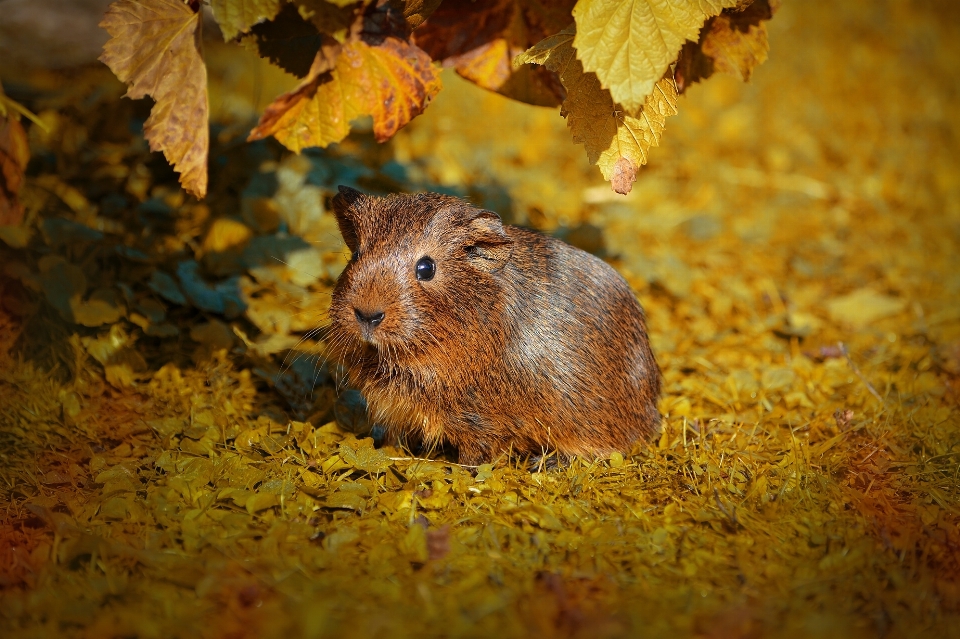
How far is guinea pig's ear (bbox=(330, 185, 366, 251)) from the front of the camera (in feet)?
13.1

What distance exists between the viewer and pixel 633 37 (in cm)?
344

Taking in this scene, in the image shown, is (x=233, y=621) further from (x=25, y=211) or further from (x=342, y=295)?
(x=25, y=211)

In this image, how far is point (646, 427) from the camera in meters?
4.29

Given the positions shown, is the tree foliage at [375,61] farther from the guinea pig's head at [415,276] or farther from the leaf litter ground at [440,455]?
the leaf litter ground at [440,455]

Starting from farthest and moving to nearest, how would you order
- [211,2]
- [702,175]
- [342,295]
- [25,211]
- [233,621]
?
1. [702,175]
2. [25,211]
3. [342,295]
4. [211,2]
5. [233,621]

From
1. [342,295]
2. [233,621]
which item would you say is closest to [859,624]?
[233,621]

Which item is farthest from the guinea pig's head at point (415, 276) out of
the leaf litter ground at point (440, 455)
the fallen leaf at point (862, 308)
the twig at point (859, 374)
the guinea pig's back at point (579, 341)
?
the fallen leaf at point (862, 308)

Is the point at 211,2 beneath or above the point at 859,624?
above

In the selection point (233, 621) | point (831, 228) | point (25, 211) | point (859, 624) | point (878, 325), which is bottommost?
point (233, 621)

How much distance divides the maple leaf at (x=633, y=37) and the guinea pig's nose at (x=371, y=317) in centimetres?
126

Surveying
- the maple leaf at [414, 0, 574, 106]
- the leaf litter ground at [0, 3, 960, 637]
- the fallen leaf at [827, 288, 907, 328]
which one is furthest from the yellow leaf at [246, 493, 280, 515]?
the fallen leaf at [827, 288, 907, 328]

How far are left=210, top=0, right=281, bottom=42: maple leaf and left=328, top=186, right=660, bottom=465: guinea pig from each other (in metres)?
0.86

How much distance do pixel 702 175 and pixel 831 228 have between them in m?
1.18

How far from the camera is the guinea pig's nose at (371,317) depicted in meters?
3.59
